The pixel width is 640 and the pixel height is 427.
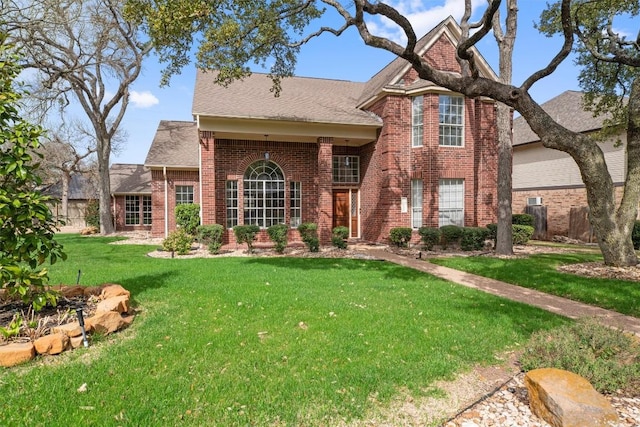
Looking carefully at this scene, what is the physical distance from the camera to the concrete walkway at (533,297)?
554 cm

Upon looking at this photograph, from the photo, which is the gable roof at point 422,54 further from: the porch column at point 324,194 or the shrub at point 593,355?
the shrub at point 593,355

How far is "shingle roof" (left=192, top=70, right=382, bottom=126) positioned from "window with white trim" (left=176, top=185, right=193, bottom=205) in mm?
5689

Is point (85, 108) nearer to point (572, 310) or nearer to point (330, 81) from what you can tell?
point (330, 81)

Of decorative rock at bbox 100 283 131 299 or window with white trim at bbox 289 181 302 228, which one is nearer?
decorative rock at bbox 100 283 131 299

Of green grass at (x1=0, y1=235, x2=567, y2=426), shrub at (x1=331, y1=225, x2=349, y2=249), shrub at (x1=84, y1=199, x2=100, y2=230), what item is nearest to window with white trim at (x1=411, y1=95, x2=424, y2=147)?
shrub at (x1=331, y1=225, x2=349, y2=249)

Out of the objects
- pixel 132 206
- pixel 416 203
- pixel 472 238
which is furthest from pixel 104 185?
pixel 472 238

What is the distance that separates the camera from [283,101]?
15094mm

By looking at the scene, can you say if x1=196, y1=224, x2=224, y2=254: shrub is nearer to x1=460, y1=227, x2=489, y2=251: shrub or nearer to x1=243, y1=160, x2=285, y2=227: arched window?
x1=243, y1=160, x2=285, y2=227: arched window

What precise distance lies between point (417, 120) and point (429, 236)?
4.62 meters

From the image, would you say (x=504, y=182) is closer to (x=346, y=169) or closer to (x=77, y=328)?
(x=346, y=169)

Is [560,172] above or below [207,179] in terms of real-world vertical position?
above

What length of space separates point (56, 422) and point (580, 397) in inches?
158

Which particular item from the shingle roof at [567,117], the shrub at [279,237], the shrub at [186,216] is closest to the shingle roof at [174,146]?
the shrub at [186,216]

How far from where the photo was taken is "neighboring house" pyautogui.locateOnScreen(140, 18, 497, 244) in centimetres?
1388
